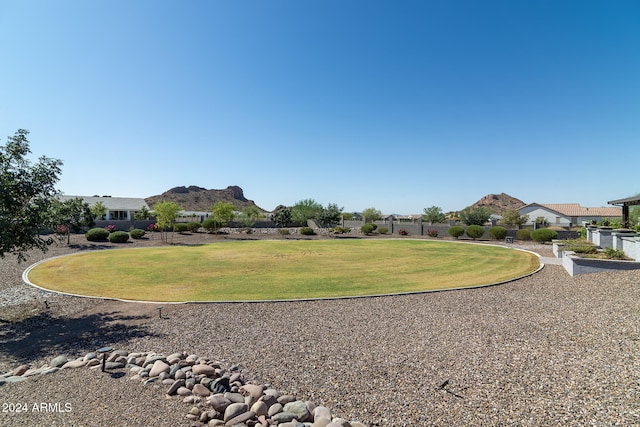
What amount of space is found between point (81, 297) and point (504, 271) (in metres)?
18.8

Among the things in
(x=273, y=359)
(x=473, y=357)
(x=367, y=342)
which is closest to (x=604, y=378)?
(x=473, y=357)

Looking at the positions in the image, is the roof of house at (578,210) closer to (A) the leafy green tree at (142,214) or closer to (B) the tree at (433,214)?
(B) the tree at (433,214)

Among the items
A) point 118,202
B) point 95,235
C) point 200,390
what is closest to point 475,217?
point 95,235

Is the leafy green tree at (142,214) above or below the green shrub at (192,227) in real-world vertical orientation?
above

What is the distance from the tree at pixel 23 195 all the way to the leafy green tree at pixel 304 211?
44.5 meters

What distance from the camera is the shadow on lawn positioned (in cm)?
698

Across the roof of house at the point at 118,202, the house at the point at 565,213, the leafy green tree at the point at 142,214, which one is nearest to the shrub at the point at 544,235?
the house at the point at 565,213

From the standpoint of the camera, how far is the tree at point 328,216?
51281 mm

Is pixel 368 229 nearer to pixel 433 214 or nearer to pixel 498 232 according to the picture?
pixel 498 232

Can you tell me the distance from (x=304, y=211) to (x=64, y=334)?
153 feet

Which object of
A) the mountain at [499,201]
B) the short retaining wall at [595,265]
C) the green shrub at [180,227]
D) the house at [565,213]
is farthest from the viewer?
the mountain at [499,201]

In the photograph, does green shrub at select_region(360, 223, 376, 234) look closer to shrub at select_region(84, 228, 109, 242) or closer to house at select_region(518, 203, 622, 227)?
shrub at select_region(84, 228, 109, 242)

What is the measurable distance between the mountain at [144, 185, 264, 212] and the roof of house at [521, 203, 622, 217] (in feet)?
283

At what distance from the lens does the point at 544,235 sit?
3009cm
